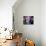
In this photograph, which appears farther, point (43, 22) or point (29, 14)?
point (29, 14)

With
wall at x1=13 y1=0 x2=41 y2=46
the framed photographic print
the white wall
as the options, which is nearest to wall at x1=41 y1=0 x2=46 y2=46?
Answer: wall at x1=13 y1=0 x2=41 y2=46

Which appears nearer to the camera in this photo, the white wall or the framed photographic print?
the white wall

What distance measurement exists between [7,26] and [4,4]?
0.77 m

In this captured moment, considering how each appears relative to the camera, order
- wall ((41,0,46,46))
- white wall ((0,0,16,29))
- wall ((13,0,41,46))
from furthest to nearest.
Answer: wall ((13,0,41,46)) → wall ((41,0,46,46)) → white wall ((0,0,16,29))

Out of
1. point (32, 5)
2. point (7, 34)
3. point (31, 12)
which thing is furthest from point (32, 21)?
point (7, 34)

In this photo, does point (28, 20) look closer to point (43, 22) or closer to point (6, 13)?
point (43, 22)

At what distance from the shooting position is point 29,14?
5000 mm

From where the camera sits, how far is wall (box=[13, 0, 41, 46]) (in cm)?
497

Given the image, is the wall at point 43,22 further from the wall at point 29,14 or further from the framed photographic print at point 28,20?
the framed photographic print at point 28,20

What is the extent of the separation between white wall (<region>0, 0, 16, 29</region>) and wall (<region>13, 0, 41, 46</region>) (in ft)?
3.40

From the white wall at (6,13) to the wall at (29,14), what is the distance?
1036 millimetres

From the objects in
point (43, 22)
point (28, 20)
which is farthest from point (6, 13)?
point (43, 22)

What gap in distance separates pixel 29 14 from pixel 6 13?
137 centimetres

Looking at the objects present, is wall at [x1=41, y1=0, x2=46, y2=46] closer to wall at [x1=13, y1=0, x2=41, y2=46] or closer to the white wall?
wall at [x1=13, y1=0, x2=41, y2=46]
